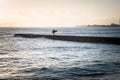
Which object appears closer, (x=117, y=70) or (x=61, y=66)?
(x=117, y=70)

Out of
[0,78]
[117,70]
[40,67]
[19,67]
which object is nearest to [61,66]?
[40,67]

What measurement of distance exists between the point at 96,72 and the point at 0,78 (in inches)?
330

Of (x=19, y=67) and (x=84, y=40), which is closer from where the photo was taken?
(x=19, y=67)

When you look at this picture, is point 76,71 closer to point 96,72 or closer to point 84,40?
point 96,72

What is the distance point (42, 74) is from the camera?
2388 centimetres

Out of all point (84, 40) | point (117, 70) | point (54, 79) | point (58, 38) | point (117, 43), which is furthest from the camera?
point (58, 38)

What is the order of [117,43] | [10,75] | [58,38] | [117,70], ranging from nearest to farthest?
[10,75] < [117,70] < [117,43] < [58,38]

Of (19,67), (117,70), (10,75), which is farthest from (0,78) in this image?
(117,70)

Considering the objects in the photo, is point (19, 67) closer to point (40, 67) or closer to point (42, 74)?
point (40, 67)

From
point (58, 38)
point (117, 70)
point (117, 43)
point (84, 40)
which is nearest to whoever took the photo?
point (117, 70)

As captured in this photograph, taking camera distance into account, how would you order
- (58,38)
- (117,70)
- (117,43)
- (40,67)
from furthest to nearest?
(58,38)
(117,43)
(40,67)
(117,70)

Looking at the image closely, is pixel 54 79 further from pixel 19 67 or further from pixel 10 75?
pixel 19 67

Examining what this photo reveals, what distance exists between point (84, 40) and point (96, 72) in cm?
4370

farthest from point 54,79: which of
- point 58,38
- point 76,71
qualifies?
point 58,38
